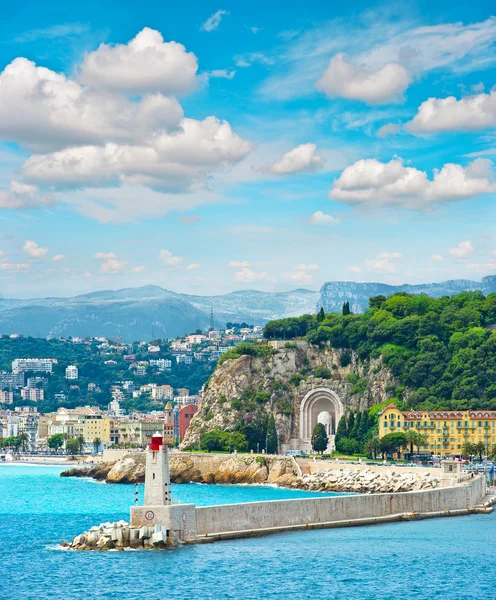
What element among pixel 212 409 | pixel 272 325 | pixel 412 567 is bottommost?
pixel 412 567

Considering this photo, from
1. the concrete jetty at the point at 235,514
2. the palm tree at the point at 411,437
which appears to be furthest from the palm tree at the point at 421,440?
the concrete jetty at the point at 235,514

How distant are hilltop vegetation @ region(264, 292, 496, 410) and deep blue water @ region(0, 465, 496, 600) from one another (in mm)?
53392

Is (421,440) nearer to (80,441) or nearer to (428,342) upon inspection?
(428,342)

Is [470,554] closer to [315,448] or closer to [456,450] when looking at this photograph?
[456,450]

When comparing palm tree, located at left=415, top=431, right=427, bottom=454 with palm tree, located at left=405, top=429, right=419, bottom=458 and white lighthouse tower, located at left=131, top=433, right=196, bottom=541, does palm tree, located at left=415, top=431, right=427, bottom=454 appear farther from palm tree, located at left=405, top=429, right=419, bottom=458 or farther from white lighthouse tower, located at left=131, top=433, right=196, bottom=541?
white lighthouse tower, located at left=131, top=433, right=196, bottom=541

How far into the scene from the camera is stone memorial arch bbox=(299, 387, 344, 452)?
119438 mm

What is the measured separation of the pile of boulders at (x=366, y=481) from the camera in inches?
3022

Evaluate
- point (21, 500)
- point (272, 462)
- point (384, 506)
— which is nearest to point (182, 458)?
point (272, 462)

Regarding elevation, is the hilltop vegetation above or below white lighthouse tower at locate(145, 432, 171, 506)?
above

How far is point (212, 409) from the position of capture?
122 metres

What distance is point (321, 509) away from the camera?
52.0m

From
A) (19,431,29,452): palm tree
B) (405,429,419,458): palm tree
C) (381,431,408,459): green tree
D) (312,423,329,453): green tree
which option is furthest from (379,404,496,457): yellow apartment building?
(19,431,29,452): palm tree

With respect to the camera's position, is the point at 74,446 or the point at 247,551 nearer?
the point at 247,551

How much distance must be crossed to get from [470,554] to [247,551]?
904cm
